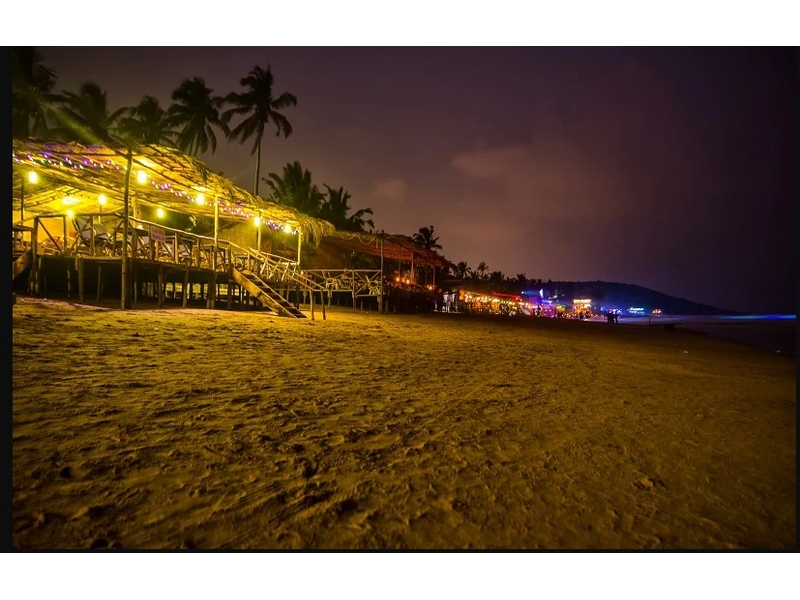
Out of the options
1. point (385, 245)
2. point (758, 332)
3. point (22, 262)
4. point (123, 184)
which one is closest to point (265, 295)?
point (22, 262)

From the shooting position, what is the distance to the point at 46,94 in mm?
22703

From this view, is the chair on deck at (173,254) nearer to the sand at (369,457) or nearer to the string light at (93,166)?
the string light at (93,166)

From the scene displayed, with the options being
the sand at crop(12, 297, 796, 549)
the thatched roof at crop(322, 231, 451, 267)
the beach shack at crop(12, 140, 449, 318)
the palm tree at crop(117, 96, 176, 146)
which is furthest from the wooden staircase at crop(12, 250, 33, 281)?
the palm tree at crop(117, 96, 176, 146)

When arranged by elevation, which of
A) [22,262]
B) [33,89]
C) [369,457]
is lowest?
[369,457]

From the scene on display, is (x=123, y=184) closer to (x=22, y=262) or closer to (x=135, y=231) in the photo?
(x=22, y=262)

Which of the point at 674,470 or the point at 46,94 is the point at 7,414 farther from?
the point at 46,94

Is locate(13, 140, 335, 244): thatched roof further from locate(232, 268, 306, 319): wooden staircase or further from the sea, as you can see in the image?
the sea

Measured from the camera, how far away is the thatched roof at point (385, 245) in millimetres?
20344

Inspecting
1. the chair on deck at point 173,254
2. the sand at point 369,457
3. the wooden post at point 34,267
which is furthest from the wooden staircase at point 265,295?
the sand at point 369,457

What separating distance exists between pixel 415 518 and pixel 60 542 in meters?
1.89

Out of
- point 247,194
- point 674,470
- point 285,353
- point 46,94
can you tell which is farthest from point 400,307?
point 46,94

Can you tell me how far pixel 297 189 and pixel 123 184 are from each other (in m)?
16.4

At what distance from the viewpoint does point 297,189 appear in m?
28.7

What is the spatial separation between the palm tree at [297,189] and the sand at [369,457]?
2447 centimetres
